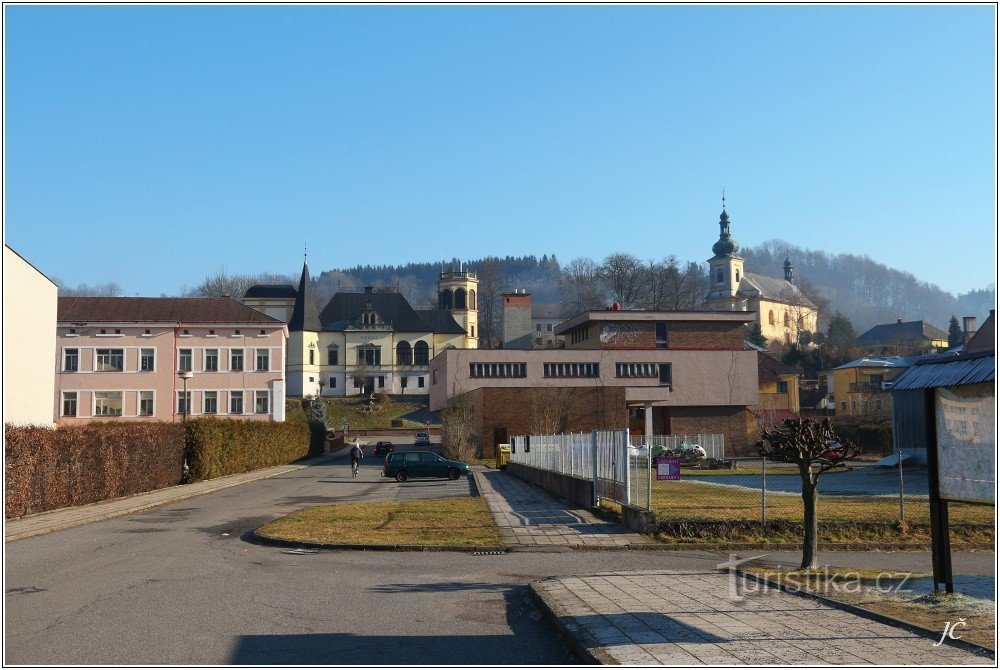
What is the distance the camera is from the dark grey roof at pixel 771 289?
174m

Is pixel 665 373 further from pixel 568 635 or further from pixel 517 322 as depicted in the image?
pixel 517 322

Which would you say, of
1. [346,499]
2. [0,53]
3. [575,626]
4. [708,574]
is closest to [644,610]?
[575,626]

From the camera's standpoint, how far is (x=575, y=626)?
8680 millimetres

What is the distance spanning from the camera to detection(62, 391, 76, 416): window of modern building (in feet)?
221

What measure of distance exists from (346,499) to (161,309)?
157 ft

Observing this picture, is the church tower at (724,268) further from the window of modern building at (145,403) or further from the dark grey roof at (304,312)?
the window of modern building at (145,403)

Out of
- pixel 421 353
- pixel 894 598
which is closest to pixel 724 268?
pixel 421 353

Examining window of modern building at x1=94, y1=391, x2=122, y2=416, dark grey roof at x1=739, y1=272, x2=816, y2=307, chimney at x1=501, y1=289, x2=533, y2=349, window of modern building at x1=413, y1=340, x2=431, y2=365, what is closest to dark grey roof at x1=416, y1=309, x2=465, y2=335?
window of modern building at x1=413, y1=340, x2=431, y2=365

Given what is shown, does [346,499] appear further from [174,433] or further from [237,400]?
[237,400]

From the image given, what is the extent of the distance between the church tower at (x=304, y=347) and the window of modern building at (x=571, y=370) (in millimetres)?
61185

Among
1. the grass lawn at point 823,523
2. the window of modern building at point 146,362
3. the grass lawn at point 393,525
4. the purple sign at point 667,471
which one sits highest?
the window of modern building at point 146,362

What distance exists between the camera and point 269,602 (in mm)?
10703

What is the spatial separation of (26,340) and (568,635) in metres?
35.8

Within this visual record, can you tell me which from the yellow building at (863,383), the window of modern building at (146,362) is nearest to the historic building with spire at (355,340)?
the yellow building at (863,383)
